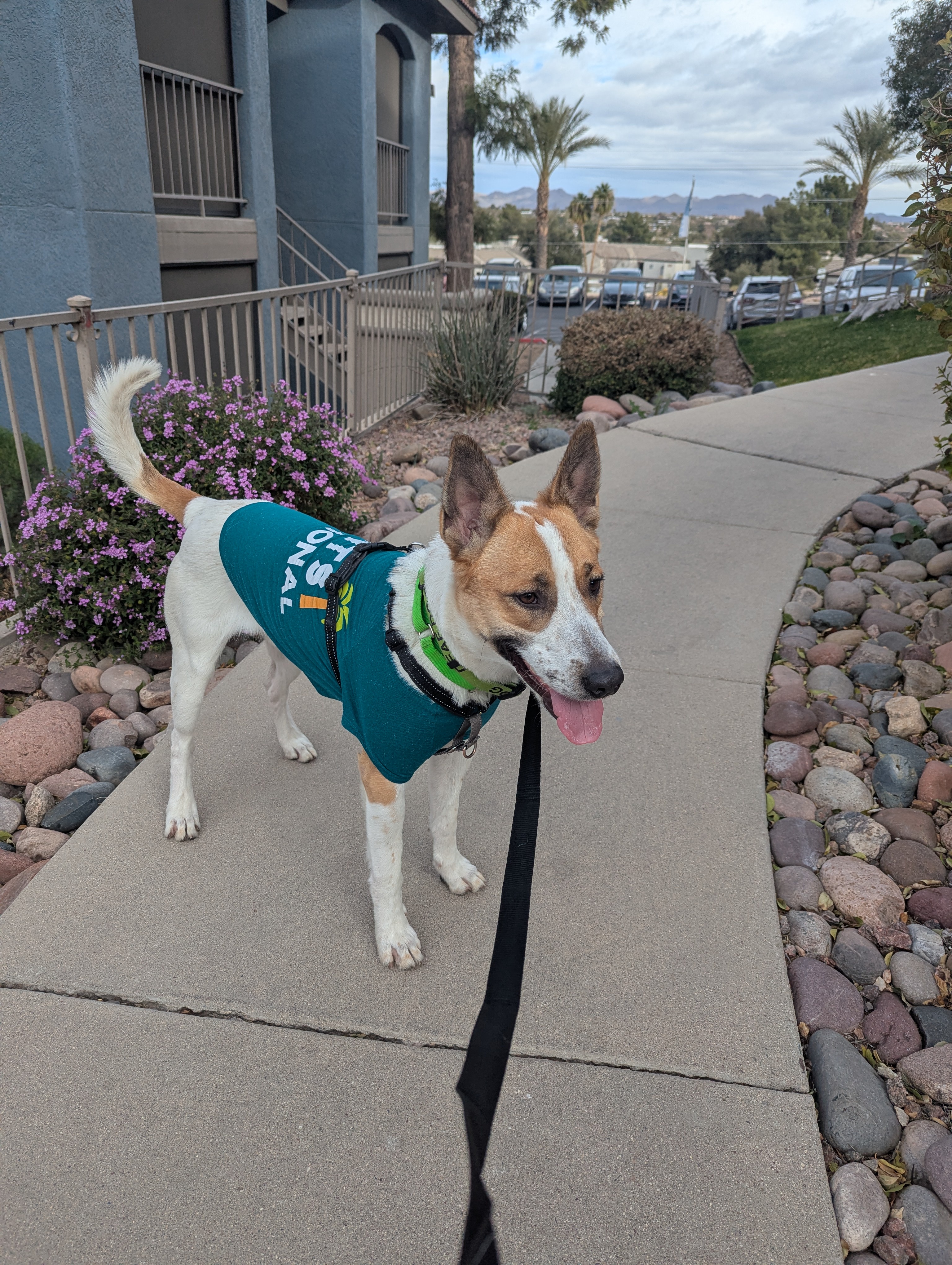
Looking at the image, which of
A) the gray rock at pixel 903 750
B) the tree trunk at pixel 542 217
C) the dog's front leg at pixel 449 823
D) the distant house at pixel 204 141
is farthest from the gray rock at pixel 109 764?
the tree trunk at pixel 542 217

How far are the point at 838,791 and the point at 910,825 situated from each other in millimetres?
314

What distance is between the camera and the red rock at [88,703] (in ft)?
13.8

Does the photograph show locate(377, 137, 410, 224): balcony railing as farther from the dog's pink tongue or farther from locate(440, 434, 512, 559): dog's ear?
the dog's pink tongue

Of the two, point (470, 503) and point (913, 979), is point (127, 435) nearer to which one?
point (470, 503)

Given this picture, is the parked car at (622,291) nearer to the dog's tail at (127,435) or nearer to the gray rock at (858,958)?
the dog's tail at (127,435)

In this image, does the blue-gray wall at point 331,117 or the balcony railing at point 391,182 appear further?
the balcony railing at point 391,182

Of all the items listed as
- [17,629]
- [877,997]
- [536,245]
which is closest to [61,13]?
[17,629]

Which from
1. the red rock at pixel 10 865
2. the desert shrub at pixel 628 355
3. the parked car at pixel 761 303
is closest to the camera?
the red rock at pixel 10 865

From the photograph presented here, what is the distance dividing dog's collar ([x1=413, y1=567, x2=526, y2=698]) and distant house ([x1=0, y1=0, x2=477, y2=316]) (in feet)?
19.8

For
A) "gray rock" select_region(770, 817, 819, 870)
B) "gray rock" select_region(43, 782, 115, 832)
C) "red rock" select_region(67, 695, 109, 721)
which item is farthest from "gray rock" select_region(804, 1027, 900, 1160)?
"red rock" select_region(67, 695, 109, 721)

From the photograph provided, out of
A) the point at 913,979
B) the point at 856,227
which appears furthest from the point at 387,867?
the point at 856,227

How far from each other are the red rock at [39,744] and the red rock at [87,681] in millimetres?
371

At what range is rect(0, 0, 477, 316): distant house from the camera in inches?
253

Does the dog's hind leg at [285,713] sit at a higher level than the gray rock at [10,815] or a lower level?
higher
